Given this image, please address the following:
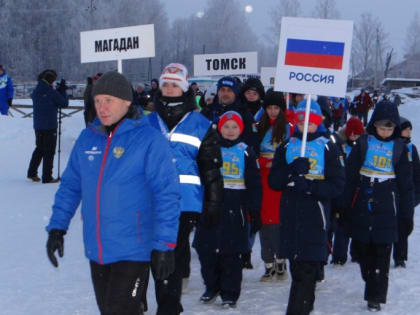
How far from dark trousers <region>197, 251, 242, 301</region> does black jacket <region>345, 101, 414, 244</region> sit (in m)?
0.99

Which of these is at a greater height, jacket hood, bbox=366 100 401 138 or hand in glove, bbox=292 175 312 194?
jacket hood, bbox=366 100 401 138

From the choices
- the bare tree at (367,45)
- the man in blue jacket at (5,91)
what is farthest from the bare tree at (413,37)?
the man in blue jacket at (5,91)

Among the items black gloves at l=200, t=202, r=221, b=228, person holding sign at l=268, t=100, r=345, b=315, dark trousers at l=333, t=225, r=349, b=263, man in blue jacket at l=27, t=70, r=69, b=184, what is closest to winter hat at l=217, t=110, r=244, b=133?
person holding sign at l=268, t=100, r=345, b=315

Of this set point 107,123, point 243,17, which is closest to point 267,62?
point 243,17

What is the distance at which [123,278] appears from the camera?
332 cm

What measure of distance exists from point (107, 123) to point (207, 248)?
2.11 metres

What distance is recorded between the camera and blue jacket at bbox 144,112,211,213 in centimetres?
425

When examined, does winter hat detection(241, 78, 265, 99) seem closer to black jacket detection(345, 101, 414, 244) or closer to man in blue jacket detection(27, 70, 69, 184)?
black jacket detection(345, 101, 414, 244)

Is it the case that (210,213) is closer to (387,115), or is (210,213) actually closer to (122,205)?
(122,205)

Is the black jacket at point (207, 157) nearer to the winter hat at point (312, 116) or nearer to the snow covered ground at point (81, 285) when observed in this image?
the winter hat at point (312, 116)

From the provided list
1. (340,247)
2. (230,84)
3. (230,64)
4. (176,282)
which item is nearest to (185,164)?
(176,282)

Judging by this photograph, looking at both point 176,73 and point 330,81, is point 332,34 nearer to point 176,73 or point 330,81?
point 330,81

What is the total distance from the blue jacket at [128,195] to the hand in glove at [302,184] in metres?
1.42

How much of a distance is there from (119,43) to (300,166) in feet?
12.0
